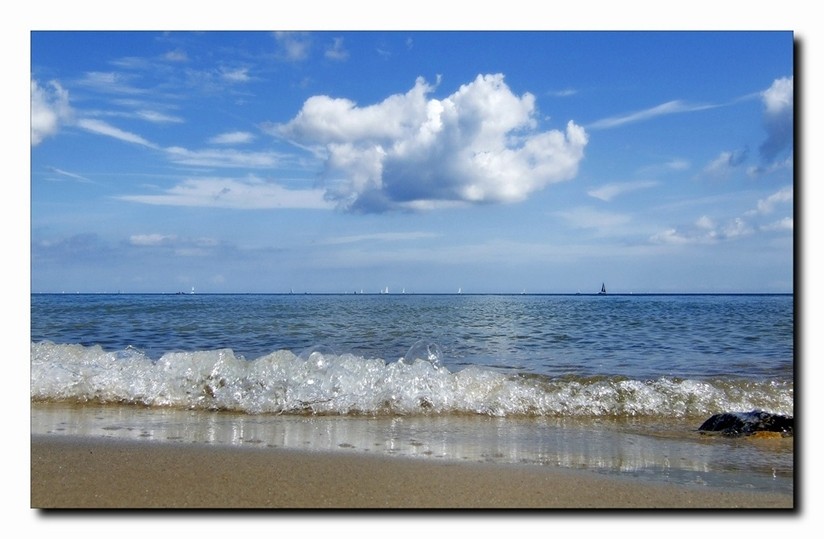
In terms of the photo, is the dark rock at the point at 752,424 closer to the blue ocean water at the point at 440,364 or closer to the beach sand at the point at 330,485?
the blue ocean water at the point at 440,364

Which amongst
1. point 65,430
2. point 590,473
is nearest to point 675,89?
point 590,473

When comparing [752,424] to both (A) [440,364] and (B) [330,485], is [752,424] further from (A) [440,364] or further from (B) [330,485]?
(B) [330,485]

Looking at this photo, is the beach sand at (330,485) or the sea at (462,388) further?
the sea at (462,388)

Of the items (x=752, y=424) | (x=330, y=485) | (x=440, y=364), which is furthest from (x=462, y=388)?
(x=330, y=485)

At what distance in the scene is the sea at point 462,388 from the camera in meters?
4.71

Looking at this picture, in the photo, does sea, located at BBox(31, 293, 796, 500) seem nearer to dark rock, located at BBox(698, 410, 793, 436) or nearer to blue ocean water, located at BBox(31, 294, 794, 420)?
blue ocean water, located at BBox(31, 294, 794, 420)

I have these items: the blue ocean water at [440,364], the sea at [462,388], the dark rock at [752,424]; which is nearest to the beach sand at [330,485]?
the sea at [462,388]

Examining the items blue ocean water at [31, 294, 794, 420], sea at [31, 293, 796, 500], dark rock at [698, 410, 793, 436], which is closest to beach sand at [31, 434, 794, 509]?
sea at [31, 293, 796, 500]

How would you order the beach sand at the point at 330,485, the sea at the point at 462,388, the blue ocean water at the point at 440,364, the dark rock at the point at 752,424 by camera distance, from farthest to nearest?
the blue ocean water at the point at 440,364 < the dark rock at the point at 752,424 < the sea at the point at 462,388 < the beach sand at the point at 330,485

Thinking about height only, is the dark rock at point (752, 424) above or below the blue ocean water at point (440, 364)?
below

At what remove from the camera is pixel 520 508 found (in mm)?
3432

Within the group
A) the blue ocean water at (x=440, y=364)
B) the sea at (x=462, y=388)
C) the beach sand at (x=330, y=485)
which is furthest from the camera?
the blue ocean water at (x=440, y=364)

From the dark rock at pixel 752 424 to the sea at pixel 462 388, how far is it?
4.8 inches
